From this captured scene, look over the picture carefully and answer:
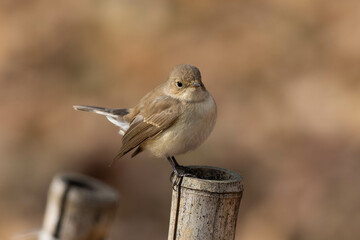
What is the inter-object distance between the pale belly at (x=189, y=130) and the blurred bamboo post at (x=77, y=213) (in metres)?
0.59

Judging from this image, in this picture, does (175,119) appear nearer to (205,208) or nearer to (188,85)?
(188,85)

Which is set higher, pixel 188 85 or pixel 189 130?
pixel 188 85

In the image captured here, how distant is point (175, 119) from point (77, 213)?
1.00 metres

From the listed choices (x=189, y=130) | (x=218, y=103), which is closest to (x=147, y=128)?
(x=189, y=130)

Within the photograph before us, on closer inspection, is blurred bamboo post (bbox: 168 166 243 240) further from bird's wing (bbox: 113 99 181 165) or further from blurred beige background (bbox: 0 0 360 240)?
blurred beige background (bbox: 0 0 360 240)

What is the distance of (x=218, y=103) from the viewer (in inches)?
366

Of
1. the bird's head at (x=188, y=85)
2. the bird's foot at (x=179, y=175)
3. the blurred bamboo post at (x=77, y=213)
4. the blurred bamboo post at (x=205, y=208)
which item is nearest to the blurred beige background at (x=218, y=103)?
the blurred bamboo post at (x=77, y=213)

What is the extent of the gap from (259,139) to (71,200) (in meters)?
4.89

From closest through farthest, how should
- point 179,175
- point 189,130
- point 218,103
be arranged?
point 179,175
point 189,130
point 218,103

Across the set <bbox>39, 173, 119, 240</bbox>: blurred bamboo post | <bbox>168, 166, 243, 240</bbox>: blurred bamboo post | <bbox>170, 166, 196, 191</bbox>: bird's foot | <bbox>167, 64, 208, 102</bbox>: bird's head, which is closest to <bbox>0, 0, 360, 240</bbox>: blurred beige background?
<bbox>39, 173, 119, 240</bbox>: blurred bamboo post

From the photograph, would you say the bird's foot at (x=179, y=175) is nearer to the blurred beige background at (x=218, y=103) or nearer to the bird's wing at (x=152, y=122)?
the bird's wing at (x=152, y=122)

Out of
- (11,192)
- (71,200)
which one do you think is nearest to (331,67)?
(11,192)

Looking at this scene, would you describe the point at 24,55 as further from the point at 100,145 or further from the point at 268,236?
the point at 268,236

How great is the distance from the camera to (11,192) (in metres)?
9.29
